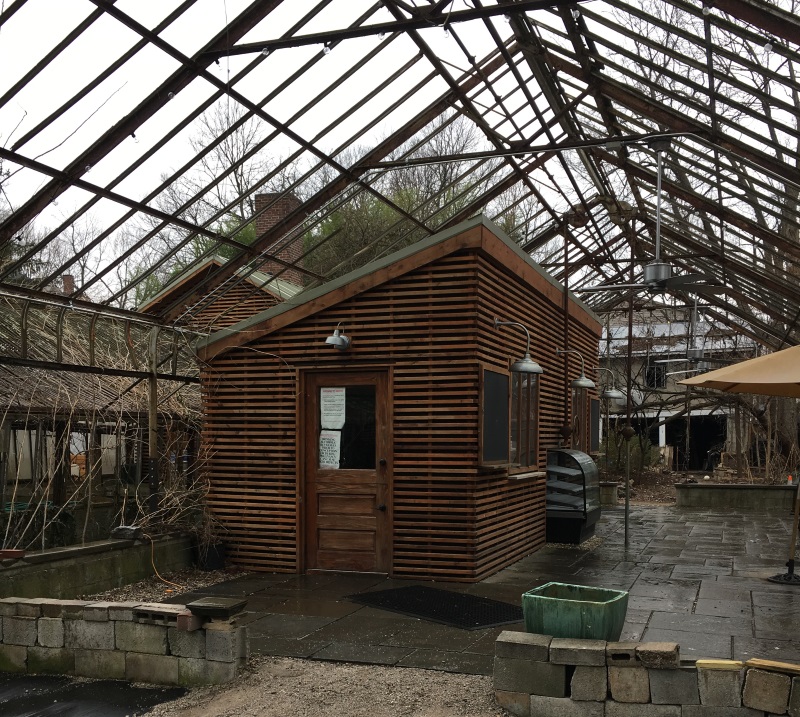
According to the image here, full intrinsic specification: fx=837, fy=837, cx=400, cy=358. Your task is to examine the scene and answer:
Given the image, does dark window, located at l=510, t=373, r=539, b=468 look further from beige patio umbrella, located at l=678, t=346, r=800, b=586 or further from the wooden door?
beige patio umbrella, located at l=678, t=346, r=800, b=586

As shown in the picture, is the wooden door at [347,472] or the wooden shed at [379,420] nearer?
the wooden shed at [379,420]

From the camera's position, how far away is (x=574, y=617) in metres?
4.73

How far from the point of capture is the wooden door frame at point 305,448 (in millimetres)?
8508

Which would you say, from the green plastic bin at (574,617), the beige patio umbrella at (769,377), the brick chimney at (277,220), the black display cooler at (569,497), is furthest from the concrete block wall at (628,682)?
the brick chimney at (277,220)

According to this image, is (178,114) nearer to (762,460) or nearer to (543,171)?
(543,171)

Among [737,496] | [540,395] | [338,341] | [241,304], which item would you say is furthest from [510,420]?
[737,496]

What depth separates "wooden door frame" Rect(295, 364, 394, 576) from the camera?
8.51 m

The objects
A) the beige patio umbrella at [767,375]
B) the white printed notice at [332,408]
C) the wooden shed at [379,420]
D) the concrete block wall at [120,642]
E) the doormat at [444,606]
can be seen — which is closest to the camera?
the concrete block wall at [120,642]

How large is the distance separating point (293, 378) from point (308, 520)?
150 centimetres

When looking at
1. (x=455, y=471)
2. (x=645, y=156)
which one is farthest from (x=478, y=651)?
(x=645, y=156)

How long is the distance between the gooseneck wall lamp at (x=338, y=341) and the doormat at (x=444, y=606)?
2439 millimetres

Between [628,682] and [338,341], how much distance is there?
4.81m

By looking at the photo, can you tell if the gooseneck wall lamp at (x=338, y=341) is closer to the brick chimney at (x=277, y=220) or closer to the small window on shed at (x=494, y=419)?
the small window on shed at (x=494, y=419)

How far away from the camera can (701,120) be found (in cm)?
1035
